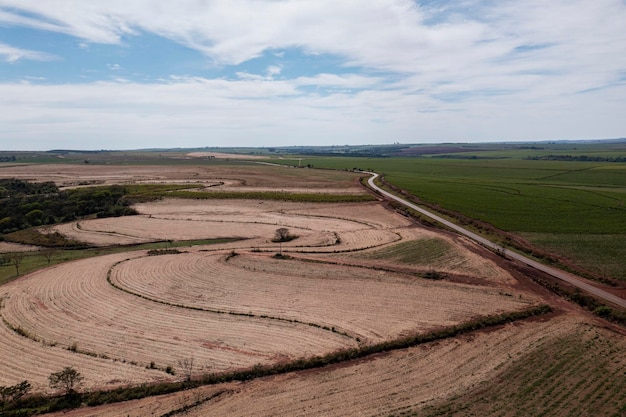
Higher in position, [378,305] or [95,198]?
[95,198]

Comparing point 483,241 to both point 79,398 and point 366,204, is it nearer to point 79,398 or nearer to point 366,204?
point 366,204

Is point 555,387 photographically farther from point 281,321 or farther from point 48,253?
point 48,253

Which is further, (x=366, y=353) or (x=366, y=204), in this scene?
(x=366, y=204)

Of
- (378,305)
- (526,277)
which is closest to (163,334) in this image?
(378,305)

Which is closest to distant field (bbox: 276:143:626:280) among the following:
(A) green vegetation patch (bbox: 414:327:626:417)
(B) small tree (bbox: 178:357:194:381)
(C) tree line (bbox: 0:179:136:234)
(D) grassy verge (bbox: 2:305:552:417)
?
(A) green vegetation patch (bbox: 414:327:626:417)

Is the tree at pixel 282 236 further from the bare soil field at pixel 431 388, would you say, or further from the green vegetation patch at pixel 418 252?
the bare soil field at pixel 431 388

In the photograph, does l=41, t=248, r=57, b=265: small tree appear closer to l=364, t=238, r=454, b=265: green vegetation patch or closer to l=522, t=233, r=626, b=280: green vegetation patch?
l=364, t=238, r=454, b=265: green vegetation patch
